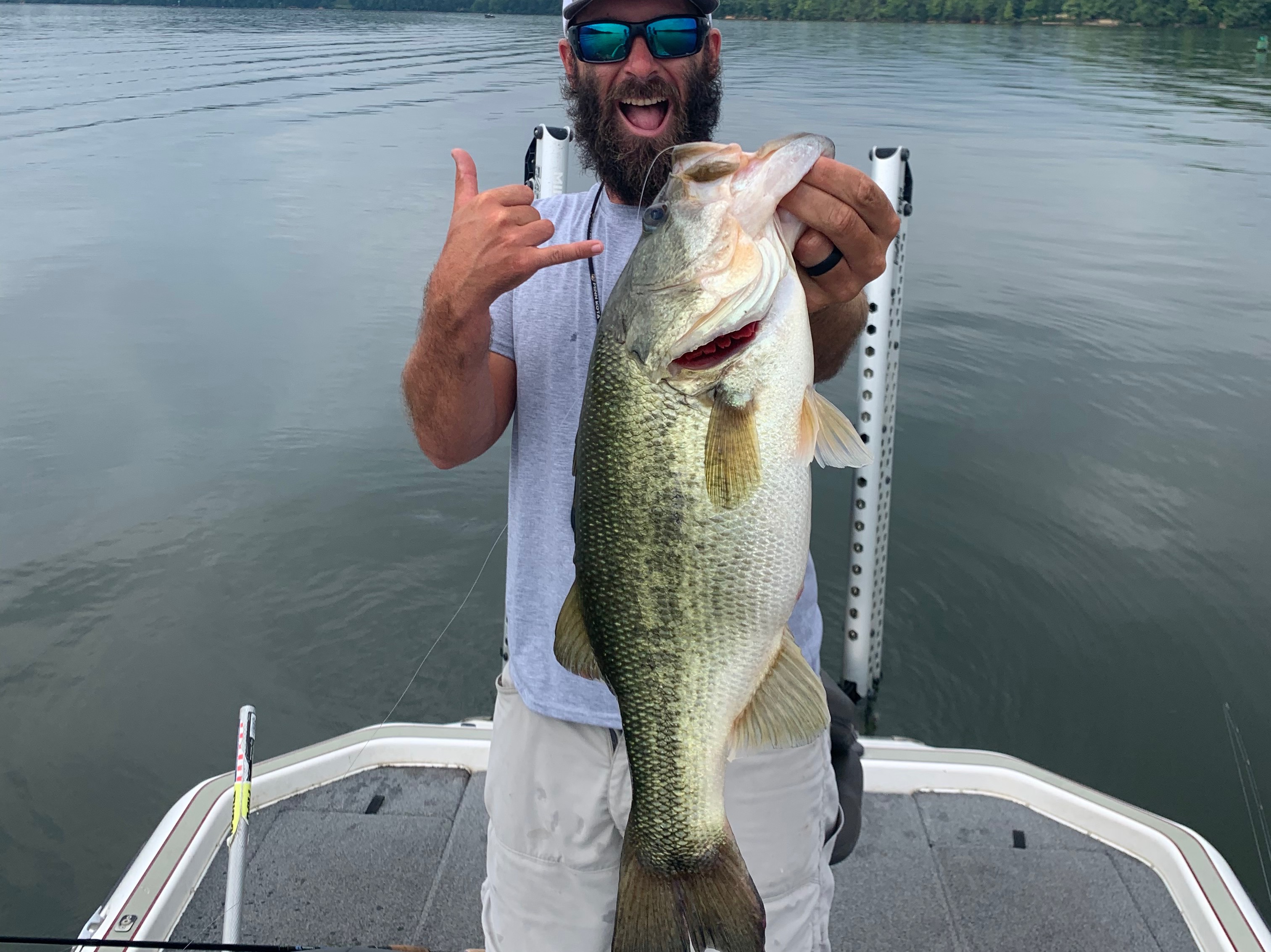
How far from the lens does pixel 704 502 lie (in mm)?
1571

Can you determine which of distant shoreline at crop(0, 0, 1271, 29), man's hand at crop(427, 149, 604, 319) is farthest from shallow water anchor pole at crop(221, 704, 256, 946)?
distant shoreline at crop(0, 0, 1271, 29)

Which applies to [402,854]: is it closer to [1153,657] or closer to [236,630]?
[236,630]

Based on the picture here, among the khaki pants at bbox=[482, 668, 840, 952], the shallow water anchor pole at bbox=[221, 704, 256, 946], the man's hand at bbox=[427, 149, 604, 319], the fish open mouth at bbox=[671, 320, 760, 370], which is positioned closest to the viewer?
the man's hand at bbox=[427, 149, 604, 319]

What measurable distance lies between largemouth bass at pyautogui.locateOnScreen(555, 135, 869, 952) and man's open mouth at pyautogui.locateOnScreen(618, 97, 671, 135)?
19.6 inches

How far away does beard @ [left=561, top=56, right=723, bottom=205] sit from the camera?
2.07 meters

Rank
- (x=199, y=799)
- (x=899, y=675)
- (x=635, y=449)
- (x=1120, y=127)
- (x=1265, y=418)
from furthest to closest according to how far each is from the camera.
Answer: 1. (x=1120, y=127)
2. (x=1265, y=418)
3. (x=899, y=675)
4. (x=199, y=799)
5. (x=635, y=449)

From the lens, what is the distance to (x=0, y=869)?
16.0 feet

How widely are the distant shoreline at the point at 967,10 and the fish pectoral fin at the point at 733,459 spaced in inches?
2038

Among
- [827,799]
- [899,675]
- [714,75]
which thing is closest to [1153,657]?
[899,675]

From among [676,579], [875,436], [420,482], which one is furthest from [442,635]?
[676,579]

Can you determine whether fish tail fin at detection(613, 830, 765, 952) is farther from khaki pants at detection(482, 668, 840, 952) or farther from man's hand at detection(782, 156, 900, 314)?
man's hand at detection(782, 156, 900, 314)

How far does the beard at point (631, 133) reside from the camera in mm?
2070

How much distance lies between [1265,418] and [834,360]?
9.23 meters

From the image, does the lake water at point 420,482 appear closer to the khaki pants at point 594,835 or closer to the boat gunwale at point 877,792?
the boat gunwale at point 877,792
